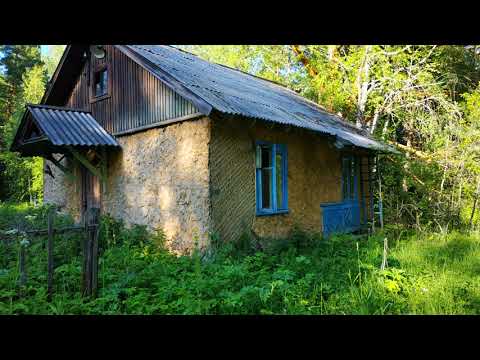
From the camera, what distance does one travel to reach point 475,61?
1877cm

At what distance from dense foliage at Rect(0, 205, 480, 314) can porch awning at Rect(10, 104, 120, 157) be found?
8.79 feet

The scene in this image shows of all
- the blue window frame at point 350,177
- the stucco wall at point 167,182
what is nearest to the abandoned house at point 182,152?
the stucco wall at point 167,182

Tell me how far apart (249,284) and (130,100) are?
639 centimetres

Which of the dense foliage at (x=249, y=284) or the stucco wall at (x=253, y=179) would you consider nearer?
the dense foliage at (x=249, y=284)

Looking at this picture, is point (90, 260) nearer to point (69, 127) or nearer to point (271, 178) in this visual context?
point (271, 178)

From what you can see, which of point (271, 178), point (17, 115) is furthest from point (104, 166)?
point (17, 115)

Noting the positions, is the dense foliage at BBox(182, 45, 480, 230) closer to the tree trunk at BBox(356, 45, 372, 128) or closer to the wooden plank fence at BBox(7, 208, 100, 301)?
the tree trunk at BBox(356, 45, 372, 128)

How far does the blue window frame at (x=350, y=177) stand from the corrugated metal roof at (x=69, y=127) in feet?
24.5

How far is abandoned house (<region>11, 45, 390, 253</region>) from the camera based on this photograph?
24.6ft

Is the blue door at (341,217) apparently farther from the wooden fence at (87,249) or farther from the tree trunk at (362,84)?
the wooden fence at (87,249)

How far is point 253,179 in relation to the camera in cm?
829

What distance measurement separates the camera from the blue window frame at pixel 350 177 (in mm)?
12159
